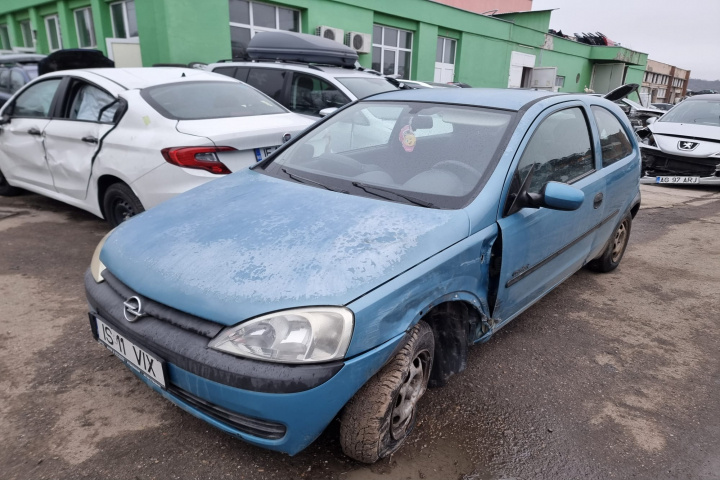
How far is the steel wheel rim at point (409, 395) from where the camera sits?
2045 mm

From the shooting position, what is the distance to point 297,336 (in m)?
1.68

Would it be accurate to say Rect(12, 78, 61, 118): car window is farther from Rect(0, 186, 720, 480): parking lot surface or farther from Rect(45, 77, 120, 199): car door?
Rect(0, 186, 720, 480): parking lot surface

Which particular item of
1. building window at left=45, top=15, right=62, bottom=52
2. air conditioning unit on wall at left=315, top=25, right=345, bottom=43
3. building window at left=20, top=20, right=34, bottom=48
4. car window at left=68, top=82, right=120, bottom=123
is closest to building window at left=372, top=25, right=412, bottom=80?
air conditioning unit on wall at left=315, top=25, right=345, bottom=43

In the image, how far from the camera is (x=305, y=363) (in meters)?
1.67

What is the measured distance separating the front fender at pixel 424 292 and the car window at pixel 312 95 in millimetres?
4170

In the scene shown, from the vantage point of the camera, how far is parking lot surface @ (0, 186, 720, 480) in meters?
2.06

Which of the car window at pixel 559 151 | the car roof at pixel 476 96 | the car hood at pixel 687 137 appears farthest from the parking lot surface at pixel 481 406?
the car hood at pixel 687 137

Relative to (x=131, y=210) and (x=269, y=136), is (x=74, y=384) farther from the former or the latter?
(x=269, y=136)

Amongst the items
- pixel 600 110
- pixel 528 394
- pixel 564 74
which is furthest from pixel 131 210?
pixel 564 74

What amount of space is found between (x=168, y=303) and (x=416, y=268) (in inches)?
37.5

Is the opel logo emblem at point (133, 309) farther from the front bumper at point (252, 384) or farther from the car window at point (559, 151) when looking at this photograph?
the car window at point (559, 151)

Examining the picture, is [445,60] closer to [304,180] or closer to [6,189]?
[6,189]

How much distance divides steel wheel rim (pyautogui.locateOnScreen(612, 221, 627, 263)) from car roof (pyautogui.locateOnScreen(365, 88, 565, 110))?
1.69 m

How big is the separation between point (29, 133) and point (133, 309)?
12.9 feet
